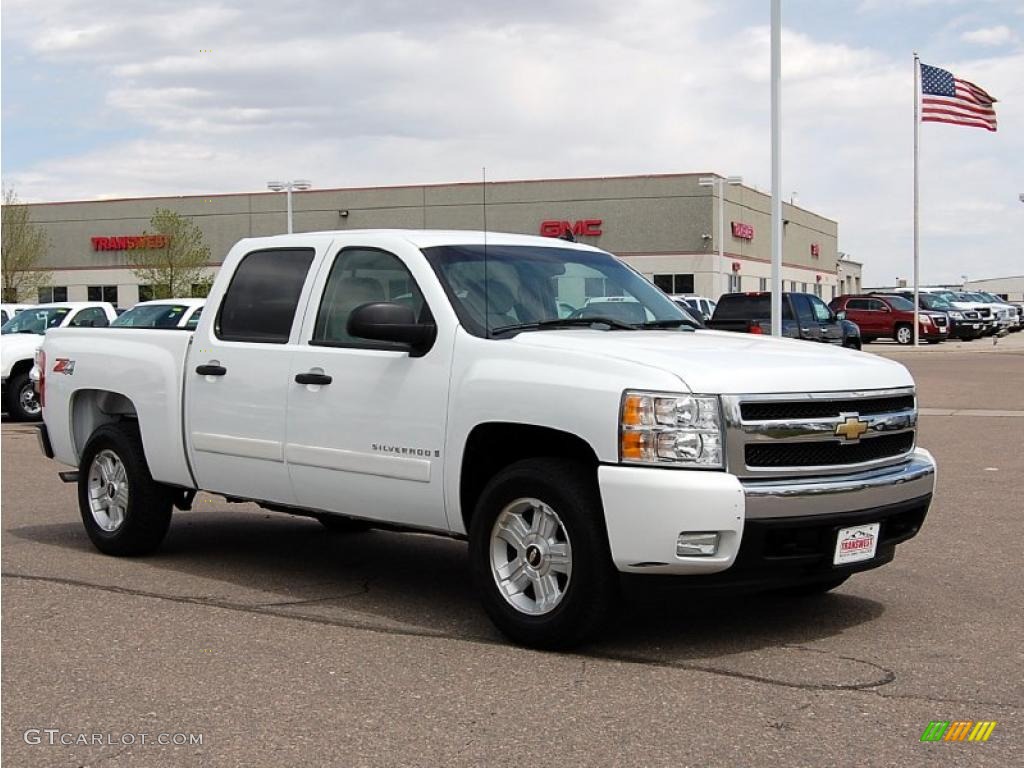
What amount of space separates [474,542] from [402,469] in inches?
24.5

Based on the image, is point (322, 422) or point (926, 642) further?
point (322, 422)

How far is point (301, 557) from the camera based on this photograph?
899cm

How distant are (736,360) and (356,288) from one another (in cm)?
228

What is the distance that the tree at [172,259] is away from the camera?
61781mm

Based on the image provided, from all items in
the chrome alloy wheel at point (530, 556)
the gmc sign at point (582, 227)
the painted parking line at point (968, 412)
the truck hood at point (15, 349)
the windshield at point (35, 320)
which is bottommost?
the painted parking line at point (968, 412)

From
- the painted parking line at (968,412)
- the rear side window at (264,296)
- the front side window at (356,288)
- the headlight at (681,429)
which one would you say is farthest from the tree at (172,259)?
the headlight at (681,429)

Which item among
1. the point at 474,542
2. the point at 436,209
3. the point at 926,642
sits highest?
the point at 436,209

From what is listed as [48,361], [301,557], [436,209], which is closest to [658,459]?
[301,557]

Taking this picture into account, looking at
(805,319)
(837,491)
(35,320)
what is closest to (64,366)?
(837,491)

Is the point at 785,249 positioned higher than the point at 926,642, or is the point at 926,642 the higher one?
the point at 785,249

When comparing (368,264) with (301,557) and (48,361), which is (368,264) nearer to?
(301,557)

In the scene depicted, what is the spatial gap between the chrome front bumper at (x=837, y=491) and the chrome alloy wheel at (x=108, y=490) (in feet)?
14.5

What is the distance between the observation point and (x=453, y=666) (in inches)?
239

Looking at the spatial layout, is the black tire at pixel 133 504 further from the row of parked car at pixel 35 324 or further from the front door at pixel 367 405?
the row of parked car at pixel 35 324
